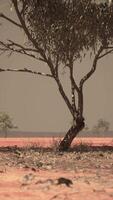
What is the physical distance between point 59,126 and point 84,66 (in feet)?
81.7

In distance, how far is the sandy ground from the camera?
8.90 meters

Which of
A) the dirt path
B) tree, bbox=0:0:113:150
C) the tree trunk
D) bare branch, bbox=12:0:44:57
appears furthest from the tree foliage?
the dirt path

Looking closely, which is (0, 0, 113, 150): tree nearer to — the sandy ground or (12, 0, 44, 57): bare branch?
(12, 0, 44, 57): bare branch

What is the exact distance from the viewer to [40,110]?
156500 mm

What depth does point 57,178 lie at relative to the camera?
434 inches

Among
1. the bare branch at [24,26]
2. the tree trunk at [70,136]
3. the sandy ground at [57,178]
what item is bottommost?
the sandy ground at [57,178]

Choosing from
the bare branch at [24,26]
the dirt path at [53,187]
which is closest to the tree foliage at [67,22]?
the bare branch at [24,26]

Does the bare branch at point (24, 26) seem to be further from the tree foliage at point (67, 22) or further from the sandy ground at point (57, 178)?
the sandy ground at point (57, 178)

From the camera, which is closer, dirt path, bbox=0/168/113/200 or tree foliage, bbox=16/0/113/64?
dirt path, bbox=0/168/113/200

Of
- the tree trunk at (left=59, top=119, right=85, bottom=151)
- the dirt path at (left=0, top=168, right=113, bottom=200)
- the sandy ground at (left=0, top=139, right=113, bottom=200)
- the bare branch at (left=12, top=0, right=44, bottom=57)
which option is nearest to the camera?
the dirt path at (left=0, top=168, right=113, bottom=200)

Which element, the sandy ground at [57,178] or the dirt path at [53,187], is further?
the sandy ground at [57,178]

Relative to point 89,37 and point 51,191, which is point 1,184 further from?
point 89,37

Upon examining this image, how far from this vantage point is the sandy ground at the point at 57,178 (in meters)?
8.90

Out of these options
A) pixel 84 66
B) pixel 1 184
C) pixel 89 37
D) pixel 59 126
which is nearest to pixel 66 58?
pixel 89 37
